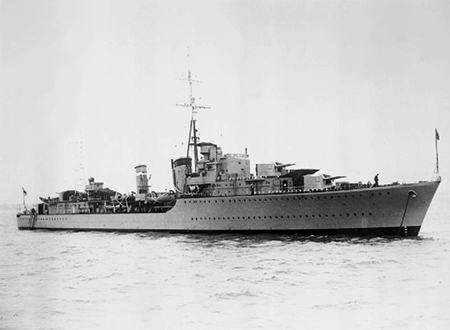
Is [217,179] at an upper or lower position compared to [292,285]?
upper

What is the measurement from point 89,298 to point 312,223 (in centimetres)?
1585

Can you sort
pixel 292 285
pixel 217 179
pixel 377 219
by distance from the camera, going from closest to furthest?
1. pixel 292 285
2. pixel 377 219
3. pixel 217 179

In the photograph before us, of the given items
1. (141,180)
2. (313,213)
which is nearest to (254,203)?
(313,213)

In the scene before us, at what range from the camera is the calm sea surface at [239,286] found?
11.1 metres

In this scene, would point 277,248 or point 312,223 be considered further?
point 312,223

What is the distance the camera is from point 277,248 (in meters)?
22.5

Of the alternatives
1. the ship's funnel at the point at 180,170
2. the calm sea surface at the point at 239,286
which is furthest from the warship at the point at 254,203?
the calm sea surface at the point at 239,286

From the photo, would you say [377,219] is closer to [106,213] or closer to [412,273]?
[412,273]

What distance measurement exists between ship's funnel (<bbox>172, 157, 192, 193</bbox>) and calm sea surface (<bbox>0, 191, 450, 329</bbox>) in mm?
12646

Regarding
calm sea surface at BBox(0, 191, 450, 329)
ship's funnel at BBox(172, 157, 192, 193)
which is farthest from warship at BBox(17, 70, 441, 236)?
calm sea surface at BBox(0, 191, 450, 329)

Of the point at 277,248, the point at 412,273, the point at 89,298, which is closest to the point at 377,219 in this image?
the point at 277,248

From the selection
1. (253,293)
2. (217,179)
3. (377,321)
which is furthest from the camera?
(217,179)

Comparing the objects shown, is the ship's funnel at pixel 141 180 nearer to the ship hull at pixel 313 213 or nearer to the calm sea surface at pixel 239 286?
the ship hull at pixel 313 213

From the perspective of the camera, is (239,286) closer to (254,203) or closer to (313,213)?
(313,213)
